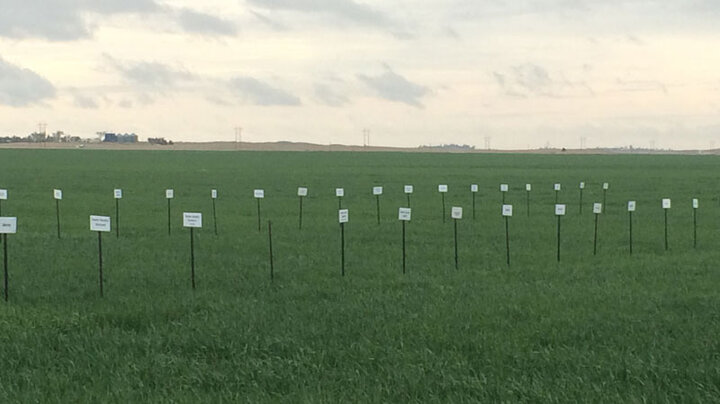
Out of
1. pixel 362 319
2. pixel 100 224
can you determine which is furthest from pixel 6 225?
pixel 362 319

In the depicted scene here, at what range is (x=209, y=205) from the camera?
28516mm

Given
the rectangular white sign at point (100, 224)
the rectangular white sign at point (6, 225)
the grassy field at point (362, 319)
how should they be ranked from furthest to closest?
the rectangular white sign at point (100, 224), the rectangular white sign at point (6, 225), the grassy field at point (362, 319)

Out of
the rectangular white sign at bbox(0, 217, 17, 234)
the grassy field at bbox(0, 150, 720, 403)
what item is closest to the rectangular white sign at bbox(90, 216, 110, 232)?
the grassy field at bbox(0, 150, 720, 403)

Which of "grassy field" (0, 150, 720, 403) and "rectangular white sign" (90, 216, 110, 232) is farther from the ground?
"rectangular white sign" (90, 216, 110, 232)

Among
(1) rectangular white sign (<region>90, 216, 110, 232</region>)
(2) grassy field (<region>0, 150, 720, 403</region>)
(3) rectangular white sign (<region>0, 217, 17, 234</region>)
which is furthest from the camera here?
(1) rectangular white sign (<region>90, 216, 110, 232</region>)

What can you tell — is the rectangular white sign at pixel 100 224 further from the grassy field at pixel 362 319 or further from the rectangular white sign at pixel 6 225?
the rectangular white sign at pixel 6 225

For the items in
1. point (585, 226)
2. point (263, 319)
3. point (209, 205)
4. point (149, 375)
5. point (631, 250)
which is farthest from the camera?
point (209, 205)

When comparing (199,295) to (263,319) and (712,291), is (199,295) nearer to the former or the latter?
(263,319)

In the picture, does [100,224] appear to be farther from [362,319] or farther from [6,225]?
[362,319]

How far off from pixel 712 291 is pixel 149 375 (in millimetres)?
7678

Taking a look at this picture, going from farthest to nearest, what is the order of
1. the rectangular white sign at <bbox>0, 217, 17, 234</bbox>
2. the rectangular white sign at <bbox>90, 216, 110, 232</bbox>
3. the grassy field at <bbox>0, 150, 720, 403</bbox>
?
the rectangular white sign at <bbox>90, 216, 110, 232</bbox> < the rectangular white sign at <bbox>0, 217, 17, 234</bbox> < the grassy field at <bbox>0, 150, 720, 403</bbox>

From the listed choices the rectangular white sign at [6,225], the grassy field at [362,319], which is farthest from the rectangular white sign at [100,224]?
the rectangular white sign at [6,225]

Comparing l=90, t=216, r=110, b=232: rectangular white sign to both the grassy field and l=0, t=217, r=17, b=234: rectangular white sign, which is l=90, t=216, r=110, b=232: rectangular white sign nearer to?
the grassy field

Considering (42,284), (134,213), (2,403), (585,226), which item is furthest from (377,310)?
(134,213)
